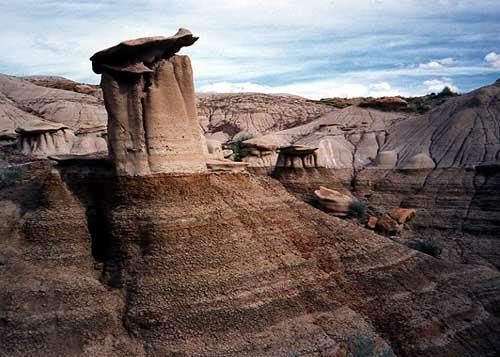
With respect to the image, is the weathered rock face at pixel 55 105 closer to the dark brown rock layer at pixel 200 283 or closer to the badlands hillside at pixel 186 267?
the badlands hillside at pixel 186 267

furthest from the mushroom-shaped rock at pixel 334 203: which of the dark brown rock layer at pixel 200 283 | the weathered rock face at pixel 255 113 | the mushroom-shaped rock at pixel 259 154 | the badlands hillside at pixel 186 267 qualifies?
the weathered rock face at pixel 255 113

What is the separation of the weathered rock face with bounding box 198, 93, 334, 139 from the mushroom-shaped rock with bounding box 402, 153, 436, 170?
28249 millimetres

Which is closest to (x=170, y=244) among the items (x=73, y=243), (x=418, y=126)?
(x=73, y=243)

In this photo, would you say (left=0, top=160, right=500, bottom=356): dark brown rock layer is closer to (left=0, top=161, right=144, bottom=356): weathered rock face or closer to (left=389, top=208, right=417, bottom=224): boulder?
(left=0, top=161, right=144, bottom=356): weathered rock face

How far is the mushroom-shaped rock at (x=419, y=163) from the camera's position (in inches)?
1232

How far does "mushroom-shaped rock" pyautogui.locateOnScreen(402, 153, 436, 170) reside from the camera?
31281 millimetres

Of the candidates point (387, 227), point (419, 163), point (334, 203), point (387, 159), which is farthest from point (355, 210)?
point (387, 159)

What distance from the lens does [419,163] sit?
3153 centimetres

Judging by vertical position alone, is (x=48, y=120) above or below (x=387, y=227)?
above

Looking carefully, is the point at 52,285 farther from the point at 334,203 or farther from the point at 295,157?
the point at 295,157

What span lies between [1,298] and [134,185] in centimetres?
332

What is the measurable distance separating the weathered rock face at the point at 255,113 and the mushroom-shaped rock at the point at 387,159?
2507 cm

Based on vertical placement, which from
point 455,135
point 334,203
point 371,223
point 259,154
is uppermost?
point 455,135

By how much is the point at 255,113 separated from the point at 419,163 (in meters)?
35.7
